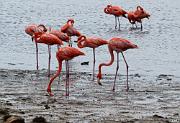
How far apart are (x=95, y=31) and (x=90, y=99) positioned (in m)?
11.4

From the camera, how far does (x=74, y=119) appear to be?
780 centimetres

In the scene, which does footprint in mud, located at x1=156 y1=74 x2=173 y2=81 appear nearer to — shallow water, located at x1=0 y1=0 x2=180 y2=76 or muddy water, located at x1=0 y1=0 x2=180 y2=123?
muddy water, located at x1=0 y1=0 x2=180 y2=123

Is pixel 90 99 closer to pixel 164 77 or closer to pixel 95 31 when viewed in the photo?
pixel 164 77

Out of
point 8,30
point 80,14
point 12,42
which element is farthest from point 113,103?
point 80,14

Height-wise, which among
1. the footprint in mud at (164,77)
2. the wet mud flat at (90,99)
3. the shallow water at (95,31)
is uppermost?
the shallow water at (95,31)

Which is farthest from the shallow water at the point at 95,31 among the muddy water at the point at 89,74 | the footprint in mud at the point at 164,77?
the footprint in mud at the point at 164,77

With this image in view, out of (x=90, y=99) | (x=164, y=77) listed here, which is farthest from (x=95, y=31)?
(x=90, y=99)

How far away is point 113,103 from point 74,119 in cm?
169

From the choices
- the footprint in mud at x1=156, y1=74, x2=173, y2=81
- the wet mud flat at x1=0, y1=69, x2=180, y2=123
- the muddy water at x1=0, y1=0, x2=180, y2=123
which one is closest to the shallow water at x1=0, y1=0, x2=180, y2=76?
the muddy water at x1=0, y1=0, x2=180, y2=123

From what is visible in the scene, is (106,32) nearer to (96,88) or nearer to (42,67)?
(42,67)

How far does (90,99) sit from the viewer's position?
9695 mm

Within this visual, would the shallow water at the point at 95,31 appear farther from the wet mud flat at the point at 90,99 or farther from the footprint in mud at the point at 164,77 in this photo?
the wet mud flat at the point at 90,99

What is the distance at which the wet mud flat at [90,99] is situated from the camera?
26.3ft

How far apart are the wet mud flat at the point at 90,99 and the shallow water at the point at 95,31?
1374 millimetres
